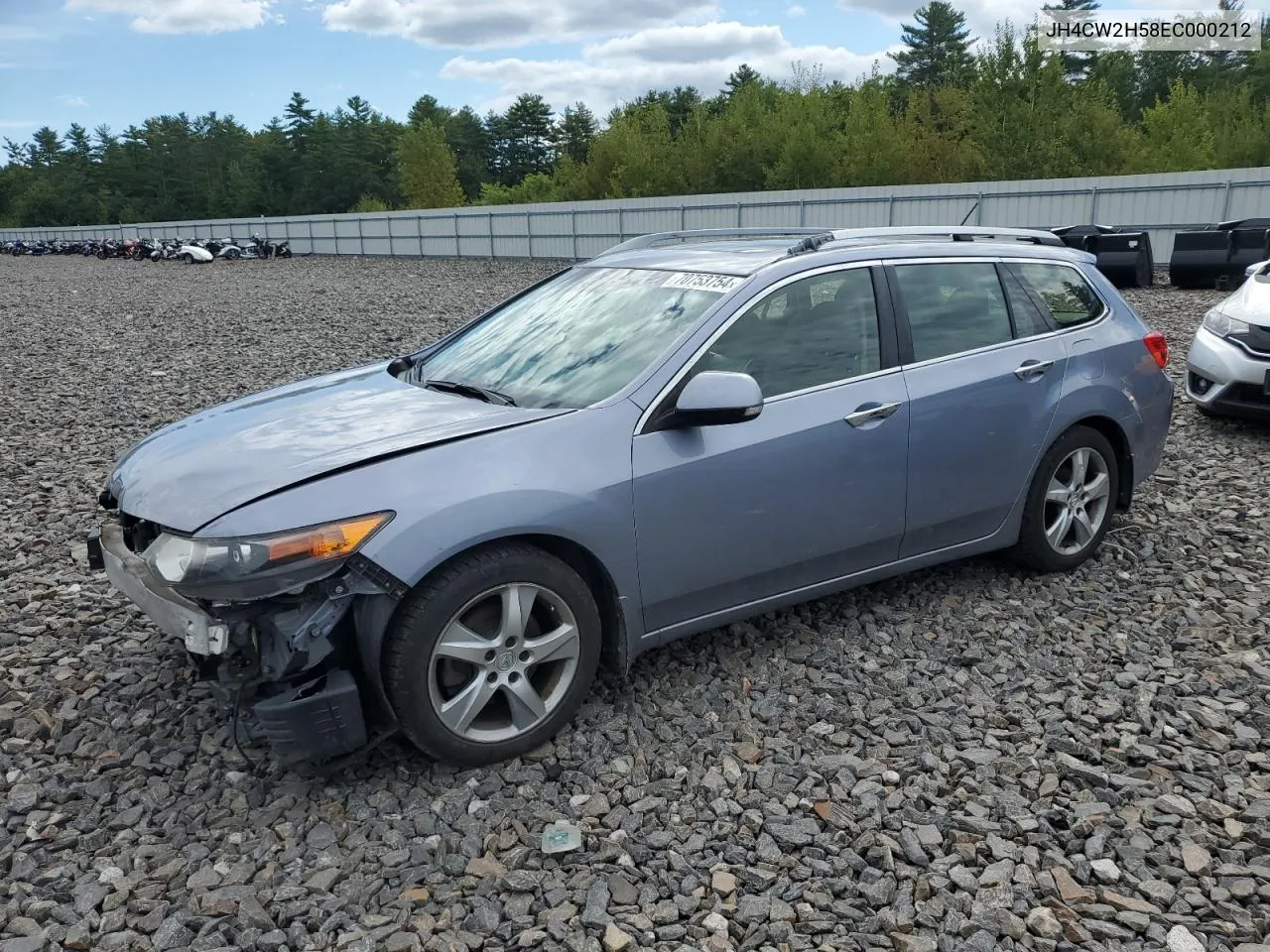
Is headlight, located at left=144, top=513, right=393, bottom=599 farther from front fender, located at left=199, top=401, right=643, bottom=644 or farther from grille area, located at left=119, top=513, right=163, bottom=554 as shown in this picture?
grille area, located at left=119, top=513, right=163, bottom=554

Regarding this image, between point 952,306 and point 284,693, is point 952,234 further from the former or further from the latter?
point 284,693

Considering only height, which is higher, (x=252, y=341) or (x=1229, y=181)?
(x=1229, y=181)

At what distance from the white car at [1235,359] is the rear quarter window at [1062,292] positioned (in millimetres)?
3171

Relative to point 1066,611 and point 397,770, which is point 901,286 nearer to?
point 1066,611

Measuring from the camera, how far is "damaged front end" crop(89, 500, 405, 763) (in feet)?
9.73

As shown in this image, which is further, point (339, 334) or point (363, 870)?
point (339, 334)

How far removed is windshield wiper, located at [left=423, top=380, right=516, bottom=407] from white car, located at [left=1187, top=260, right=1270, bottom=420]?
6.10m

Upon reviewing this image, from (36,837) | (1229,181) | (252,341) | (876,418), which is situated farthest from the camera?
(1229,181)

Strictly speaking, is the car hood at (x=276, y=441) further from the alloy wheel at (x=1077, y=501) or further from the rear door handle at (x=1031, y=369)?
the alloy wheel at (x=1077, y=501)

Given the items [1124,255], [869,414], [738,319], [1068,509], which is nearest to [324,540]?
[738,319]

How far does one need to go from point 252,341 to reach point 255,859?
12.3 metres

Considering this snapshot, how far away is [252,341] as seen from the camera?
14148 mm

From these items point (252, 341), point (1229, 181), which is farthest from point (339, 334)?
point (1229, 181)

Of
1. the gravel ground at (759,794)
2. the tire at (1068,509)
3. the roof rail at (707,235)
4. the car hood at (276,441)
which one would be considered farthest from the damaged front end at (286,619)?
the tire at (1068,509)
